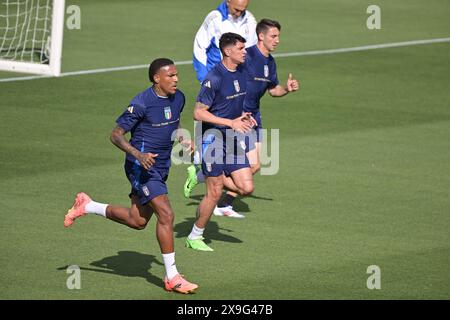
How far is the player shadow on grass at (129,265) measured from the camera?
11.8m

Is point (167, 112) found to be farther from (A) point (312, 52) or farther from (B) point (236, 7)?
(A) point (312, 52)

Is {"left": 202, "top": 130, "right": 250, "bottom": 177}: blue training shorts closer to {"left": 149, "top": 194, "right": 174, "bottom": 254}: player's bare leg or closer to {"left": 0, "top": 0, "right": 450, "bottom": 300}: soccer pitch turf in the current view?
{"left": 0, "top": 0, "right": 450, "bottom": 300}: soccer pitch turf

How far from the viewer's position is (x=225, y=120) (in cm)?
1252

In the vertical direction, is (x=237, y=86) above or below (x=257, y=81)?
below

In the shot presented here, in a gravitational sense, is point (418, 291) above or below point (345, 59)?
below

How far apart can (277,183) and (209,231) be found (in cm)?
282

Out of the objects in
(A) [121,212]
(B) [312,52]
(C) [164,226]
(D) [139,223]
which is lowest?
(C) [164,226]

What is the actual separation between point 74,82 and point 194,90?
2518 millimetres

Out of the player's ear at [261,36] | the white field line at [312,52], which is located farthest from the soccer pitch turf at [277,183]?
the player's ear at [261,36]

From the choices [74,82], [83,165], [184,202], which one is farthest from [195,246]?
[74,82]

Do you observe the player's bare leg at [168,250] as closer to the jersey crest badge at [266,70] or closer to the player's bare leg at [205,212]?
the player's bare leg at [205,212]

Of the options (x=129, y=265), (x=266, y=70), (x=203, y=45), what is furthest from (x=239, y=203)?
(x=129, y=265)

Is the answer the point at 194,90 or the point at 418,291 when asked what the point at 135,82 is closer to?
the point at 194,90

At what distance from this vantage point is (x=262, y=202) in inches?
605
